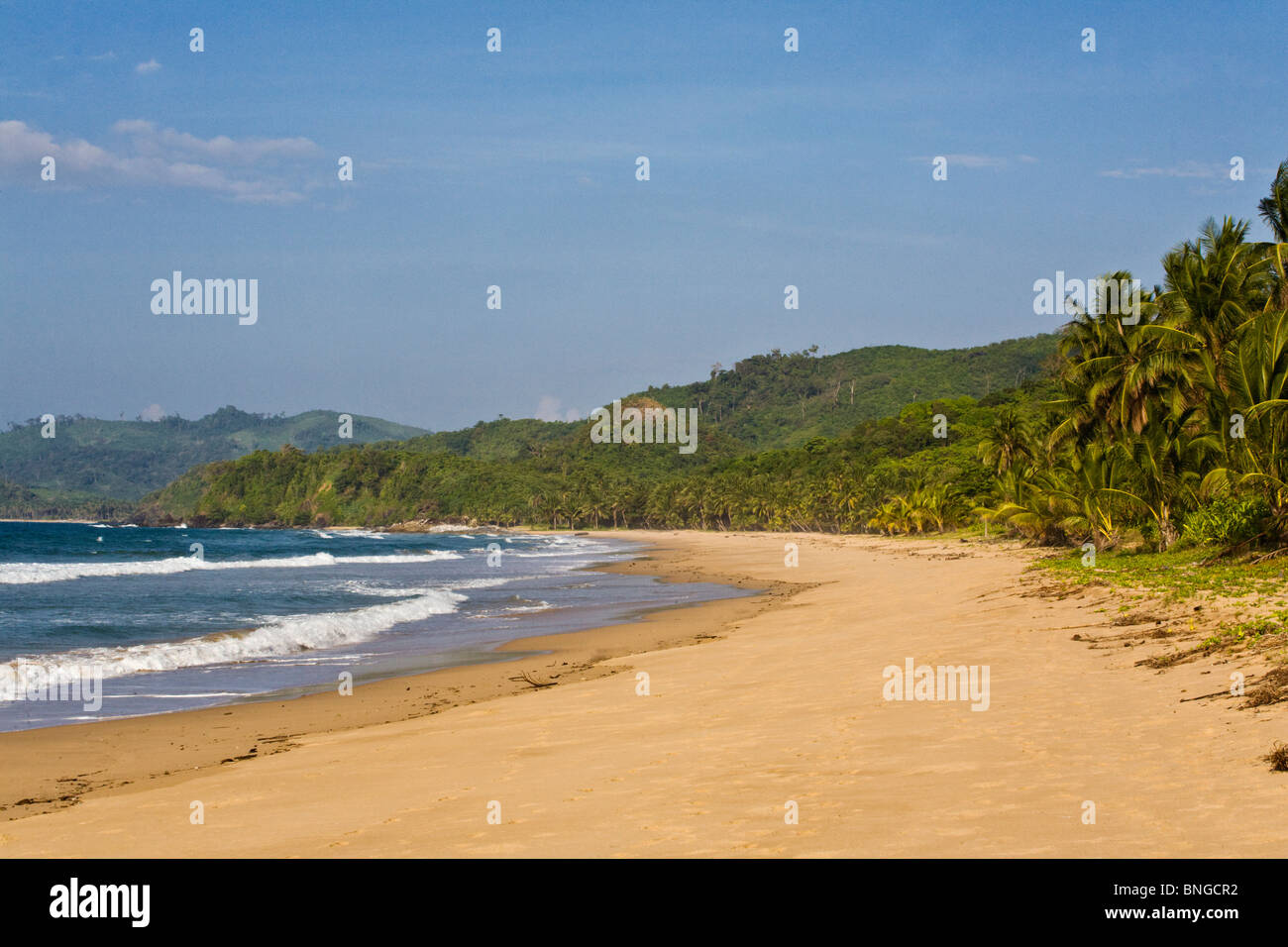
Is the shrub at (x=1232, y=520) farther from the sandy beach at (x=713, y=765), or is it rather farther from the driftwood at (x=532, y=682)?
the driftwood at (x=532, y=682)

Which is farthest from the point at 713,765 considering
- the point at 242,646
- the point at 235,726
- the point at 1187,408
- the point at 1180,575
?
the point at 1187,408

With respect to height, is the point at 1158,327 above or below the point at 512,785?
above

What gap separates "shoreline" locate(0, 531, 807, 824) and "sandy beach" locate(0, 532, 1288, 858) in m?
0.06

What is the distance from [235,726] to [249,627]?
37.4 ft

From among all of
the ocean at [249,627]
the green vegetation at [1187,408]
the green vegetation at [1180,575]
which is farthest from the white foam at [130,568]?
the green vegetation at [1187,408]

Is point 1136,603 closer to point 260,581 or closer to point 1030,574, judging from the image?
point 1030,574

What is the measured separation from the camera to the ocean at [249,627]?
1514 cm

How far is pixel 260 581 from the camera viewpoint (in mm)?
40531

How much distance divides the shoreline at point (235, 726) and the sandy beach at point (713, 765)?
0.06m

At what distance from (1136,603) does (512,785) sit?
12593 millimetres

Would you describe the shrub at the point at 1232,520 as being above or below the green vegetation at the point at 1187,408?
below
